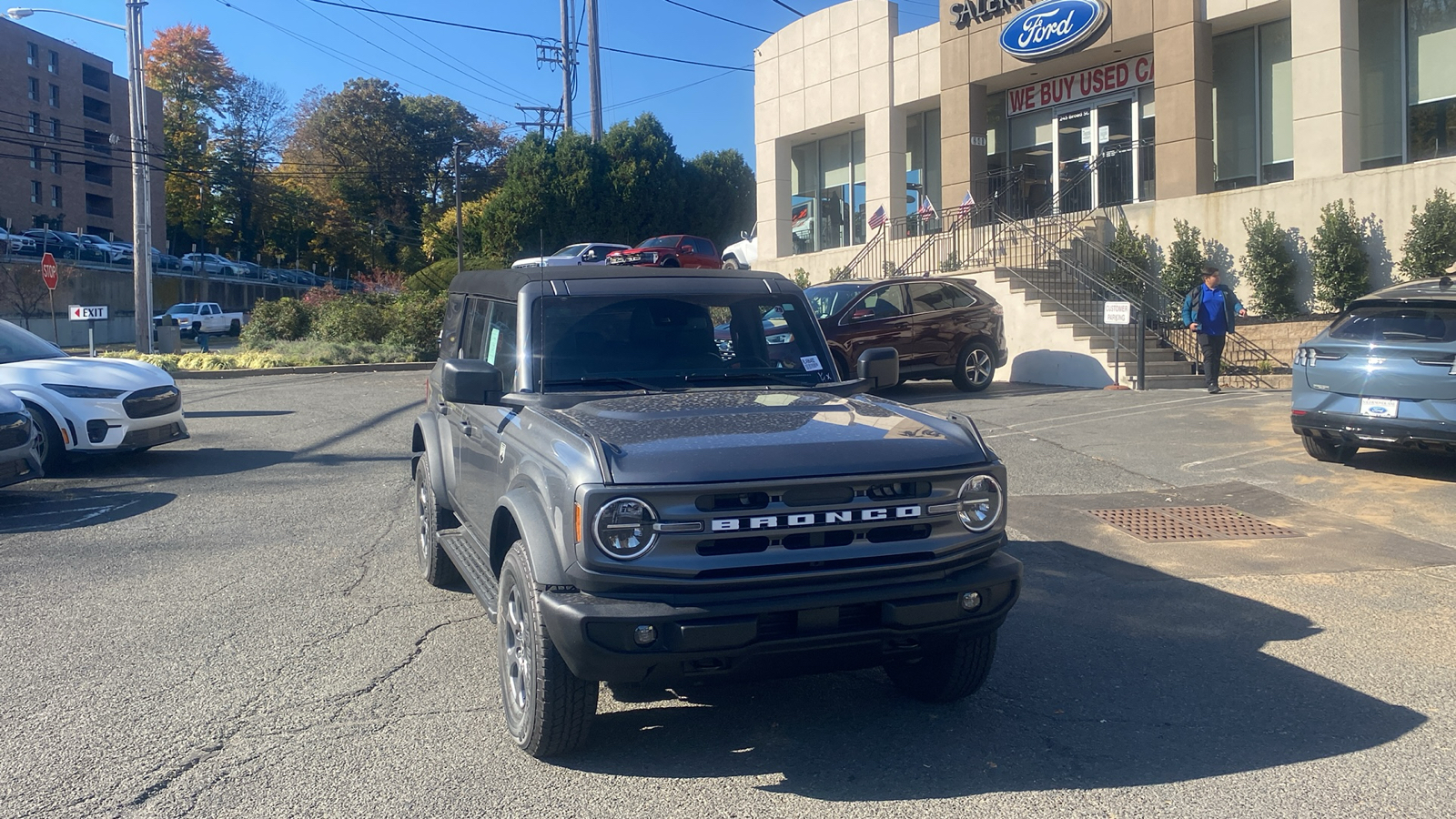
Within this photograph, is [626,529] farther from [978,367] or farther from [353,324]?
[353,324]

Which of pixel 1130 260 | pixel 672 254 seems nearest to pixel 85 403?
pixel 672 254

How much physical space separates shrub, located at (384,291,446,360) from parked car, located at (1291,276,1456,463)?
19.2 m

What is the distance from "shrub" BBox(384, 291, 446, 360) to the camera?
25.2 metres

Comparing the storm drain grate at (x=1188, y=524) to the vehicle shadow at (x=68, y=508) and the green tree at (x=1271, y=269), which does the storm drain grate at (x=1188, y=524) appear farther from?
the green tree at (x=1271, y=269)

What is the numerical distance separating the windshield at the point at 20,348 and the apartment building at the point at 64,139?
54460 mm

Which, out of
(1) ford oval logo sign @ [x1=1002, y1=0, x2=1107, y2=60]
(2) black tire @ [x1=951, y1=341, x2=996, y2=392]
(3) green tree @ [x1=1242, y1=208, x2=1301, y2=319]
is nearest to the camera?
(2) black tire @ [x1=951, y1=341, x2=996, y2=392]

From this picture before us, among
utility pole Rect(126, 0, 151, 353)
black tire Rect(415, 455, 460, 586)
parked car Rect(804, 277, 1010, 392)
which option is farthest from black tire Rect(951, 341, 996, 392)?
utility pole Rect(126, 0, 151, 353)

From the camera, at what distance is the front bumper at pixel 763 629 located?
11.9 ft

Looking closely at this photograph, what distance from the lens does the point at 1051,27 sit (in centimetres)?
2323

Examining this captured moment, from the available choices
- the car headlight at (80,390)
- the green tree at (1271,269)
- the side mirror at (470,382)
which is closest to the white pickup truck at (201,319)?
the car headlight at (80,390)

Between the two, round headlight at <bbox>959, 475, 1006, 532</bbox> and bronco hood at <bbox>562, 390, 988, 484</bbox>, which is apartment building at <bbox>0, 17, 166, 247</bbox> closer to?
bronco hood at <bbox>562, 390, 988, 484</bbox>

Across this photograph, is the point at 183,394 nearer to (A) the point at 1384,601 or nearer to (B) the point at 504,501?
(B) the point at 504,501

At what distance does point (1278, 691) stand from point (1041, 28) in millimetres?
21206

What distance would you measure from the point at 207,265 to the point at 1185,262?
170 feet
